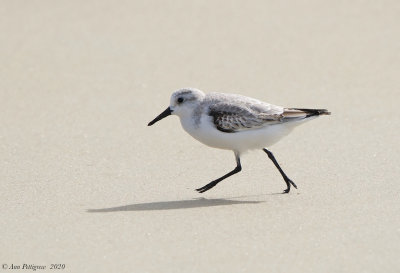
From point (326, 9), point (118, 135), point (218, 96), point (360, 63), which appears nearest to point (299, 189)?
point (218, 96)

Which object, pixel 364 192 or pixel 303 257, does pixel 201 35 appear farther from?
pixel 303 257

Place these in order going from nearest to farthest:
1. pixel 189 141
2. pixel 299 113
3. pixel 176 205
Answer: pixel 176 205 → pixel 299 113 → pixel 189 141

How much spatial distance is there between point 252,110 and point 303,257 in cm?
202

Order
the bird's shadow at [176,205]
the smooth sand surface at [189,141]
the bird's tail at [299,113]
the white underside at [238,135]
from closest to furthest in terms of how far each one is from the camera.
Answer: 1. the smooth sand surface at [189,141]
2. the bird's shadow at [176,205]
3. the white underside at [238,135]
4. the bird's tail at [299,113]

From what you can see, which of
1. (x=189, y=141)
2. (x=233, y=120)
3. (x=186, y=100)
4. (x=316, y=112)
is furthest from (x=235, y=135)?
(x=189, y=141)

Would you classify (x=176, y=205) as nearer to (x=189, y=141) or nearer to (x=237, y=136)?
(x=237, y=136)

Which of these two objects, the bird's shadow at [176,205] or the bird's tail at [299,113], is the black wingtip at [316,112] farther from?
the bird's shadow at [176,205]

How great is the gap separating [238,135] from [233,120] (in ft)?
0.45

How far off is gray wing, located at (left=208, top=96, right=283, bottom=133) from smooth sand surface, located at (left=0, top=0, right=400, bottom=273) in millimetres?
621

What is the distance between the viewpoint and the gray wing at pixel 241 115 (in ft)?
24.3

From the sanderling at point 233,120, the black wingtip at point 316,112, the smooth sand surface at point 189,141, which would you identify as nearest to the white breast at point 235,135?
the sanderling at point 233,120

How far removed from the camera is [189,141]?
9133 mm

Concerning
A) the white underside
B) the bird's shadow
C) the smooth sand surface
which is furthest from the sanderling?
the smooth sand surface

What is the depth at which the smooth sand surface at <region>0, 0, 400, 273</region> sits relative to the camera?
6062mm
